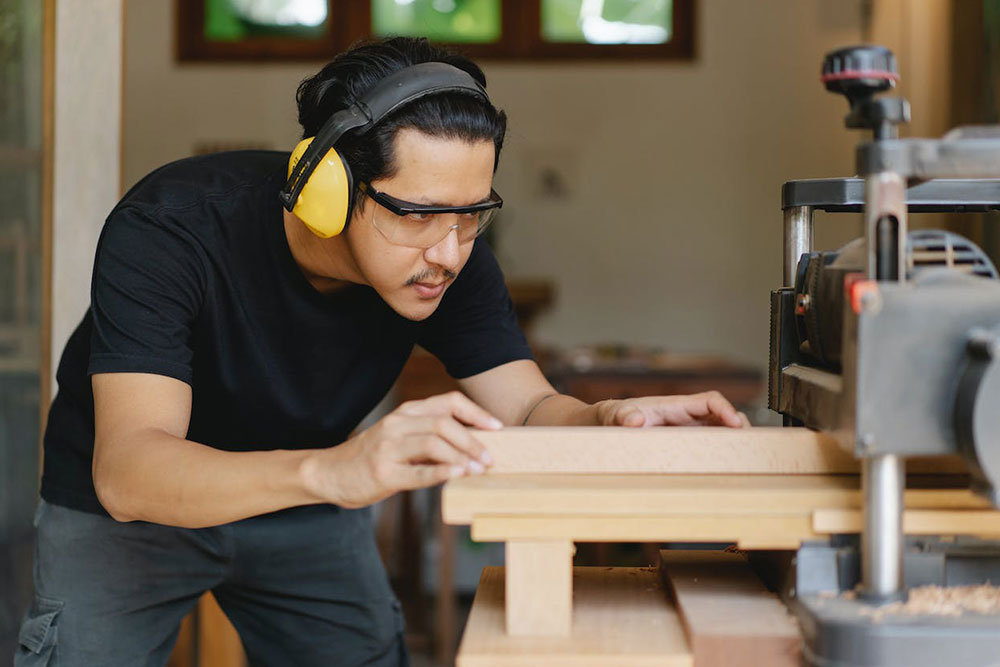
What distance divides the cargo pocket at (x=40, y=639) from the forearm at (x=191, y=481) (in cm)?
42

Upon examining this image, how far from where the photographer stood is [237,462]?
1.04m

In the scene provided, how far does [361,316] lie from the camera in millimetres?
1496

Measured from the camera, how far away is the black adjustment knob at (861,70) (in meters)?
0.78

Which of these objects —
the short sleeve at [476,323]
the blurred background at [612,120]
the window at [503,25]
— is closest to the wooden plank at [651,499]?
the short sleeve at [476,323]

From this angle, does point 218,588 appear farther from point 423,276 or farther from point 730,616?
point 730,616

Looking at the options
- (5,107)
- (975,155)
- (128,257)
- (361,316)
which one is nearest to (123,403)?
(128,257)

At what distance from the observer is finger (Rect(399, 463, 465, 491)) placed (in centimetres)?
93

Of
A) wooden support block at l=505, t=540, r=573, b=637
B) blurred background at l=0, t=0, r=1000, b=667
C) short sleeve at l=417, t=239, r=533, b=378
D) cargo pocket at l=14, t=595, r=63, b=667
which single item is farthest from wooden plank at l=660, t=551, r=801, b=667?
blurred background at l=0, t=0, r=1000, b=667

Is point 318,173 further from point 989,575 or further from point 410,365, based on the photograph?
point 410,365

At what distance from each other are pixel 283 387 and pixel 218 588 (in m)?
0.39

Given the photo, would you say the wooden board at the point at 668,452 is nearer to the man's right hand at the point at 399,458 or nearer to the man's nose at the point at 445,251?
the man's right hand at the point at 399,458

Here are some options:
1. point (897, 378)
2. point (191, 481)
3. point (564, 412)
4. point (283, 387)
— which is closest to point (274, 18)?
point (283, 387)

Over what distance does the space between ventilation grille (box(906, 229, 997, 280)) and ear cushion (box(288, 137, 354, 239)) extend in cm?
59

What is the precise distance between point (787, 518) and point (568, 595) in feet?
0.63
